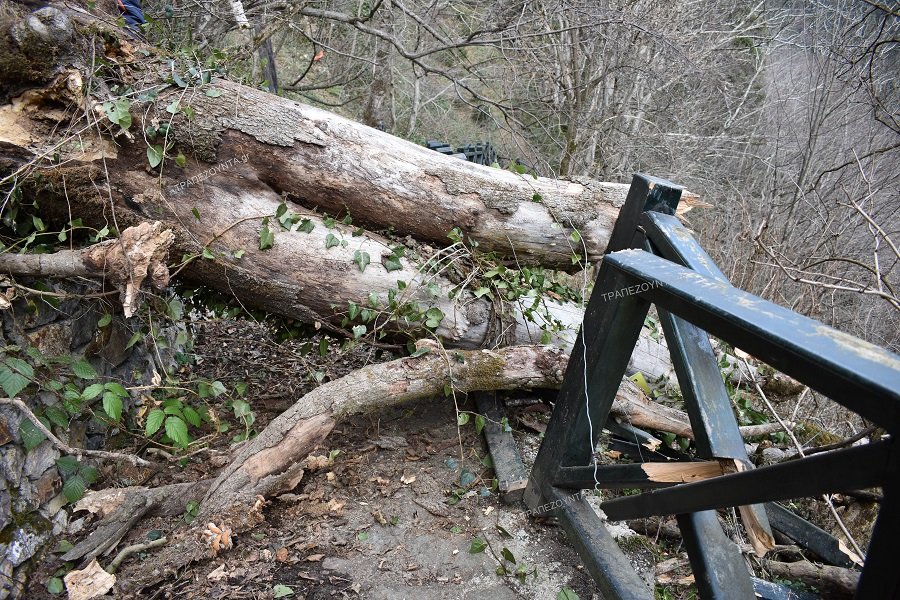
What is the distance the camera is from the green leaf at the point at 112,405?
7.54ft

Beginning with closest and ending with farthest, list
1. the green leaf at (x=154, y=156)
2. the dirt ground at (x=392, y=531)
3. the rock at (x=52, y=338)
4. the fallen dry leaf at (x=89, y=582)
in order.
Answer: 1. the fallen dry leaf at (x=89, y=582)
2. the dirt ground at (x=392, y=531)
3. the rock at (x=52, y=338)
4. the green leaf at (x=154, y=156)

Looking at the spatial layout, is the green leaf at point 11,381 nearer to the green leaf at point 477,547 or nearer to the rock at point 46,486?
the rock at point 46,486

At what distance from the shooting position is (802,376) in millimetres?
1066

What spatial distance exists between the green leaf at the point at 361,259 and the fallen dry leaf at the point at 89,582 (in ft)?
5.50

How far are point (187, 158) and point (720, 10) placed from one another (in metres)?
8.46

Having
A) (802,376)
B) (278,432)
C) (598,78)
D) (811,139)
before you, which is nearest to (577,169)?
(598,78)

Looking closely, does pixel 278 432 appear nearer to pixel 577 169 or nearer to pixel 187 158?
pixel 187 158

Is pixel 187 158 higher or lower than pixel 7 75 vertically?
lower

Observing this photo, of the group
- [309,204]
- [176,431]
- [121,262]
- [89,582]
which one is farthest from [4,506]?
[309,204]

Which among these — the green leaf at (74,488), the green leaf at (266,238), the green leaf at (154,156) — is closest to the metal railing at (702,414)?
the green leaf at (266,238)

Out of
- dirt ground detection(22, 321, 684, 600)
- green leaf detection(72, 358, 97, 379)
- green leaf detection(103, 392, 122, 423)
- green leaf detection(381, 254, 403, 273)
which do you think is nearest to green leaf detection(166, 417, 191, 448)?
green leaf detection(103, 392, 122, 423)

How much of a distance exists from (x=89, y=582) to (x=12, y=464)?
62 cm

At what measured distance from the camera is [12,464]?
2.21 meters

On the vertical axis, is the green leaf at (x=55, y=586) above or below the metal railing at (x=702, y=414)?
below
